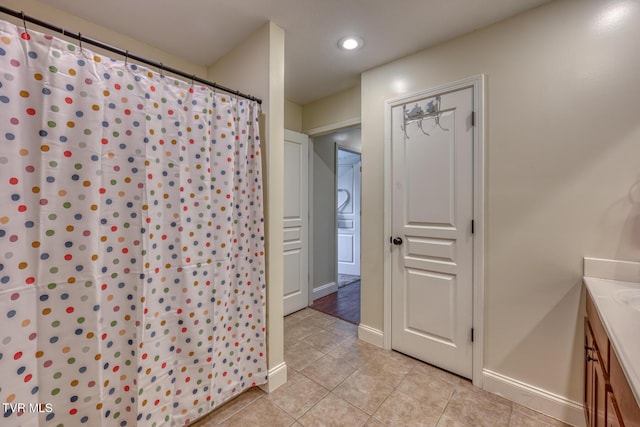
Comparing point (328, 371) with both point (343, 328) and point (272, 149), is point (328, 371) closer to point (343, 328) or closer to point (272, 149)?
point (343, 328)

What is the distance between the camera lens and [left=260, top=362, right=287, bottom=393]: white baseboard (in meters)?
1.74

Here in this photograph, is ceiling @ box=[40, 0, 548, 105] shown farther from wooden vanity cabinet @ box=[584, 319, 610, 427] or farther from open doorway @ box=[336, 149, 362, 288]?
open doorway @ box=[336, 149, 362, 288]

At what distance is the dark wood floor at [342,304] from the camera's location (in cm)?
301

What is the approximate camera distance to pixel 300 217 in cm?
317

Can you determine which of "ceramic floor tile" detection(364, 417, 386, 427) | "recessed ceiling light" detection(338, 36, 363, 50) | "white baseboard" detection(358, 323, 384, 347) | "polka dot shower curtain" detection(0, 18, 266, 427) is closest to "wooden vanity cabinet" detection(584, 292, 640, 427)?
"ceramic floor tile" detection(364, 417, 386, 427)

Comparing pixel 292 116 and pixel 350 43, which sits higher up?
pixel 350 43

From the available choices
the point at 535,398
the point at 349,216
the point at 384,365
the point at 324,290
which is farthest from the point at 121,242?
the point at 349,216

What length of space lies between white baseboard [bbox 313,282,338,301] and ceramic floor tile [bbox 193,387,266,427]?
1.78 meters

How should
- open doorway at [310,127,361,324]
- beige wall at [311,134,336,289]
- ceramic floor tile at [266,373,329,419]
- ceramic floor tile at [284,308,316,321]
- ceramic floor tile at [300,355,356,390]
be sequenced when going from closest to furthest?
ceramic floor tile at [266,373,329,419] → ceramic floor tile at [300,355,356,390] → ceramic floor tile at [284,308,316,321] → open doorway at [310,127,361,324] → beige wall at [311,134,336,289]

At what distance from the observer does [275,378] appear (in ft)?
5.83

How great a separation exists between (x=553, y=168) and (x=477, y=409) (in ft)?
5.07

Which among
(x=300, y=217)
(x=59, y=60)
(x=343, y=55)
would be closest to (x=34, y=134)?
(x=59, y=60)

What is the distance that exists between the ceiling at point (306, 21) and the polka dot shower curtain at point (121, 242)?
25.3 inches

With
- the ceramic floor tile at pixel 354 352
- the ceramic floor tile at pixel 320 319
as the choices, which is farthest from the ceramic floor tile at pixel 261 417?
the ceramic floor tile at pixel 320 319
